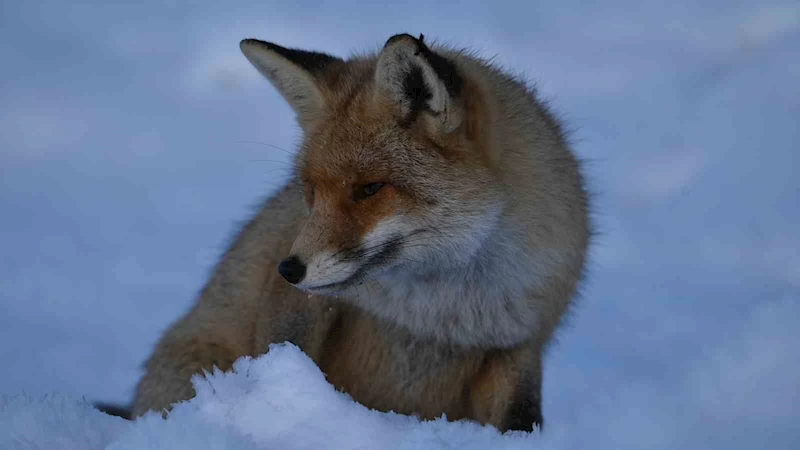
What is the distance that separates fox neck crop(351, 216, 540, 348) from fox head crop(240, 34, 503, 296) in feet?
0.29

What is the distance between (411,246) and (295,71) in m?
1.13

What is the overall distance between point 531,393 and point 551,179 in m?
1.07

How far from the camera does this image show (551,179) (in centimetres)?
379

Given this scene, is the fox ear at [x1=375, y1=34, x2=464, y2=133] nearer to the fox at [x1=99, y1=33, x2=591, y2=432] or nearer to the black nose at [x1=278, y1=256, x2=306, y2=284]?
the fox at [x1=99, y1=33, x2=591, y2=432]

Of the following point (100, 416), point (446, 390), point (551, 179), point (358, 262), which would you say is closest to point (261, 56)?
point (358, 262)

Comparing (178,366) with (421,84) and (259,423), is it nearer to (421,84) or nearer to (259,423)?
(421,84)

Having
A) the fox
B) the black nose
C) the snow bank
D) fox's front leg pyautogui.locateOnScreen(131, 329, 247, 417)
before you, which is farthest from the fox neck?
the snow bank

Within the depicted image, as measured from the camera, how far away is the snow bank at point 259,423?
6.48ft

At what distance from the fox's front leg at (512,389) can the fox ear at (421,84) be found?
127 cm

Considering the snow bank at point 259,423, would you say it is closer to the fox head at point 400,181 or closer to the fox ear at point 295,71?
the fox head at point 400,181

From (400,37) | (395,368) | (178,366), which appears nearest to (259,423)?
(400,37)

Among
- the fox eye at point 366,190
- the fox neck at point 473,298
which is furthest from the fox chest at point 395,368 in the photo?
A: the fox eye at point 366,190

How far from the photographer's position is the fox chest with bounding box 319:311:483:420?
4.00 metres

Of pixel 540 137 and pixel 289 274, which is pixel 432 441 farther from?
pixel 540 137
